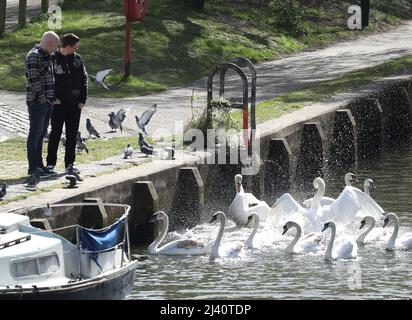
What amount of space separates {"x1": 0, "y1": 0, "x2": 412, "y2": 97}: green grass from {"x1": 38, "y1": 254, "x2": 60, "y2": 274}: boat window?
15.4 meters

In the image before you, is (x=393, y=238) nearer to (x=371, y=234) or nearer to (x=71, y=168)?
(x=371, y=234)

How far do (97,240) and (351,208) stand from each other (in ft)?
26.2

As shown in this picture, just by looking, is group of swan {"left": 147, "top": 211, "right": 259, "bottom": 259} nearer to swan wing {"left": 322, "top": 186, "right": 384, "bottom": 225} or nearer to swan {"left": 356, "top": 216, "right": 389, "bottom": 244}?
swan {"left": 356, "top": 216, "right": 389, "bottom": 244}

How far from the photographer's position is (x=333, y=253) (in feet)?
73.5

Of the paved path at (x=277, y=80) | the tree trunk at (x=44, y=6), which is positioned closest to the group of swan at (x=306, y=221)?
the paved path at (x=277, y=80)

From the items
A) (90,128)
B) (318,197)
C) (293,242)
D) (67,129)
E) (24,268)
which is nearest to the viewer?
(24,268)

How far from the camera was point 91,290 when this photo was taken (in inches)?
688

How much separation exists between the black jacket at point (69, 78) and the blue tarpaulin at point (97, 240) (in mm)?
4897

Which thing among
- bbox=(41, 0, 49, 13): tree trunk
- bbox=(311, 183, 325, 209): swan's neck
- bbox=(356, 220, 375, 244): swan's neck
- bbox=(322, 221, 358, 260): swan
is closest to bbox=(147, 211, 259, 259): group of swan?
bbox=(322, 221, 358, 260): swan

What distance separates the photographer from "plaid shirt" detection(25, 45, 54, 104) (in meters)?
22.1

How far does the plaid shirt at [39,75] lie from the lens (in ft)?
72.4

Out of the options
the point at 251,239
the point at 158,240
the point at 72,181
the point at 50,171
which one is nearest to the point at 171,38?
the point at 251,239

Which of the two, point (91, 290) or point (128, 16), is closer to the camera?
point (91, 290)

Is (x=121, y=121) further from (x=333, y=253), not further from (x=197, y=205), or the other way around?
(x=333, y=253)
